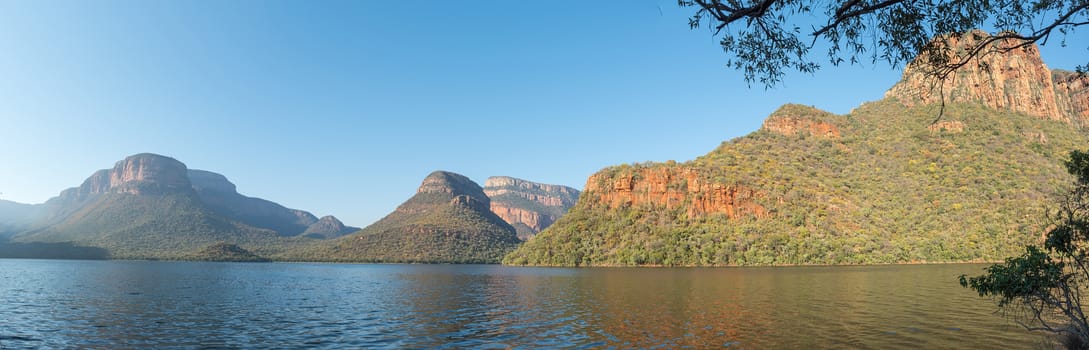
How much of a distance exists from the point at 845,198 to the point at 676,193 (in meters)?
43.8

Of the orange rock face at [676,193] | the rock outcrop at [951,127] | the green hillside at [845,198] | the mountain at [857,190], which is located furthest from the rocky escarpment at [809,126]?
the orange rock face at [676,193]

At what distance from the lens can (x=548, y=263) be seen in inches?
6309

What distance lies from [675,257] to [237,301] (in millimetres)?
108108

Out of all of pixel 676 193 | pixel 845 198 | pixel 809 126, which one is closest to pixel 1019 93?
pixel 809 126

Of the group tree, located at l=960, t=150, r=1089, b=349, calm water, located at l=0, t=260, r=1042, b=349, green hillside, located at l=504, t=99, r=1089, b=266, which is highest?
green hillside, located at l=504, t=99, r=1089, b=266

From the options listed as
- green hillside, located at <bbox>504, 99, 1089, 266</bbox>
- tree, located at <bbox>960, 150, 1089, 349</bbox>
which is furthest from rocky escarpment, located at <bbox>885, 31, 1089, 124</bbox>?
tree, located at <bbox>960, 150, 1089, 349</bbox>

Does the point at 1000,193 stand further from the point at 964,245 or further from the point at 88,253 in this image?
the point at 88,253

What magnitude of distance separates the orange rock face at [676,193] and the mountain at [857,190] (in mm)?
389

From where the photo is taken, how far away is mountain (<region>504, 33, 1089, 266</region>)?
396 feet

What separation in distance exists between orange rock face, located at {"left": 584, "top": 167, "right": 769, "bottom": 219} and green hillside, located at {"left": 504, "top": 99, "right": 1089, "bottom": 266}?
42cm

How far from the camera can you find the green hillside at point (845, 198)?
119812 millimetres

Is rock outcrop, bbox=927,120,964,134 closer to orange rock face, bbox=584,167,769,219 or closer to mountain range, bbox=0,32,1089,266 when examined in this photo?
mountain range, bbox=0,32,1089,266

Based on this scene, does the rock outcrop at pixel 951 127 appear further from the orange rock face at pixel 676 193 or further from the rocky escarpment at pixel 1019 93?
the orange rock face at pixel 676 193

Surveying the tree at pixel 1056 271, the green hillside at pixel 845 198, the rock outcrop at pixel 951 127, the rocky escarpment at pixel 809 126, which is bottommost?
the tree at pixel 1056 271
